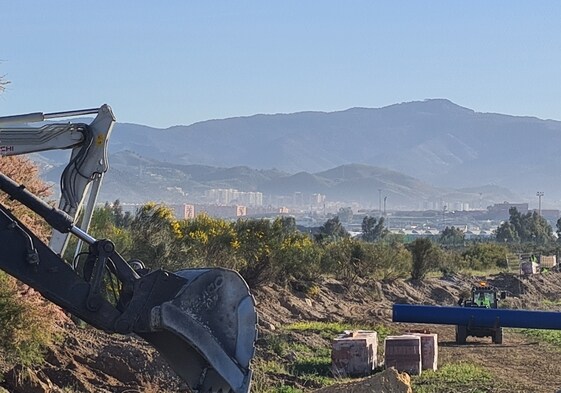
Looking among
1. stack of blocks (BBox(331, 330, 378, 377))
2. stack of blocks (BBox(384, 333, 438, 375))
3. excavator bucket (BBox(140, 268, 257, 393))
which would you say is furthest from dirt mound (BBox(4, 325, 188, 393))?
excavator bucket (BBox(140, 268, 257, 393))

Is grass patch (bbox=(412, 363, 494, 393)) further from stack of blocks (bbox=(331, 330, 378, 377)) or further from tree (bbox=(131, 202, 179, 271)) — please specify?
tree (bbox=(131, 202, 179, 271))

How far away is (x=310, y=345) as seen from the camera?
27375 mm

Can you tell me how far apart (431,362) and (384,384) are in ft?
26.8

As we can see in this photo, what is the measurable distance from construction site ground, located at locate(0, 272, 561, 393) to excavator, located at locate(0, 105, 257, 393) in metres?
5.84

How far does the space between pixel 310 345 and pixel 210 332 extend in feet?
57.9

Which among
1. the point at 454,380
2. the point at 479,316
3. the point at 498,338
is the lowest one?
the point at 498,338

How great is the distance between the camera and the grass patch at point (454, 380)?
20.6m

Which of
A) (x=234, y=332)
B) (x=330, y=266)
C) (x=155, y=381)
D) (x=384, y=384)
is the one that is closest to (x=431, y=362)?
(x=155, y=381)

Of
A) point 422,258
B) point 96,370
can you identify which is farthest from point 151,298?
point 422,258

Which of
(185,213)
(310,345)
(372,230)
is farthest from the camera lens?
(372,230)

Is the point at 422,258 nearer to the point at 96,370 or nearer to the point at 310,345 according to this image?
the point at 310,345

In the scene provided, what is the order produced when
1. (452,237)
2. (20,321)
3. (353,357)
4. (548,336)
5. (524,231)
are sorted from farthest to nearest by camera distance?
(524,231) < (452,237) < (548,336) < (353,357) < (20,321)

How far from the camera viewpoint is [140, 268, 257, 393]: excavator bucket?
9.80 metres

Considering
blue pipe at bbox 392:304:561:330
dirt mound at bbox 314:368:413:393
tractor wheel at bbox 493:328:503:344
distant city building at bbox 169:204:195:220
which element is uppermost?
distant city building at bbox 169:204:195:220
